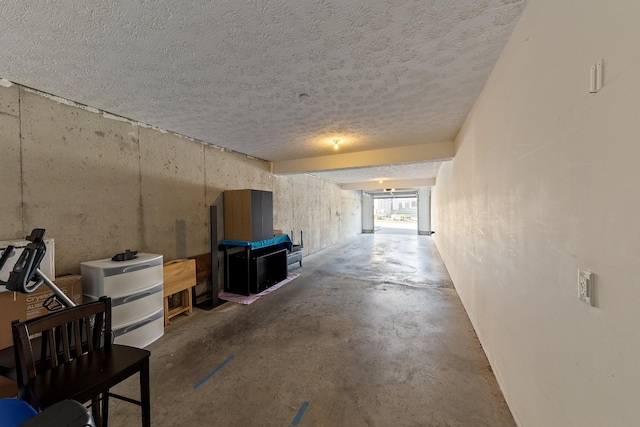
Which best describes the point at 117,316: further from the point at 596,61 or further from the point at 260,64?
the point at 596,61

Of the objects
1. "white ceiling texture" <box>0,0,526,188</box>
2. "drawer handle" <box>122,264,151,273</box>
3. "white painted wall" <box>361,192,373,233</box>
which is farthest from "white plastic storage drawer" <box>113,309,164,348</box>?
"white painted wall" <box>361,192,373,233</box>

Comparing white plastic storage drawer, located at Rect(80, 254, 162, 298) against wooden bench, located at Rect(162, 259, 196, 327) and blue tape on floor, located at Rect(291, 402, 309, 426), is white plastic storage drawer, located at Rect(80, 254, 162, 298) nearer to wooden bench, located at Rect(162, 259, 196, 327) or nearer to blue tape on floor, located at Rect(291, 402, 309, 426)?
wooden bench, located at Rect(162, 259, 196, 327)

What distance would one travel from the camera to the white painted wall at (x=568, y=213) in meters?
0.73

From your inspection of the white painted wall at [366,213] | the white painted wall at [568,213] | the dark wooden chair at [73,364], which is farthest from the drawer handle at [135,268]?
the white painted wall at [366,213]

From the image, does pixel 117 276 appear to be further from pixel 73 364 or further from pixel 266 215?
pixel 266 215

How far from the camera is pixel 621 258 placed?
29.4 inches

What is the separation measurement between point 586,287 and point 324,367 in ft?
6.48

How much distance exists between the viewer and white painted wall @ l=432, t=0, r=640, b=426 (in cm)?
73

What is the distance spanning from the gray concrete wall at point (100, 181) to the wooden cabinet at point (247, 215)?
0.62 feet

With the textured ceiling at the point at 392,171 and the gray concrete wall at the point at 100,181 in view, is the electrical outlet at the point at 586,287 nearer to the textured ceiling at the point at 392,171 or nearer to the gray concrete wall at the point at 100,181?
the gray concrete wall at the point at 100,181

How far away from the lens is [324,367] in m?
2.16

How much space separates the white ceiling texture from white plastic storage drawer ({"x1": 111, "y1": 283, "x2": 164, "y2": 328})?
2.02 m

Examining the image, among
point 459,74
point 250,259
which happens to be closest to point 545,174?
point 459,74

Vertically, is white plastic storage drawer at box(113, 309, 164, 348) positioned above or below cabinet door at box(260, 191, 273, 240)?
below
